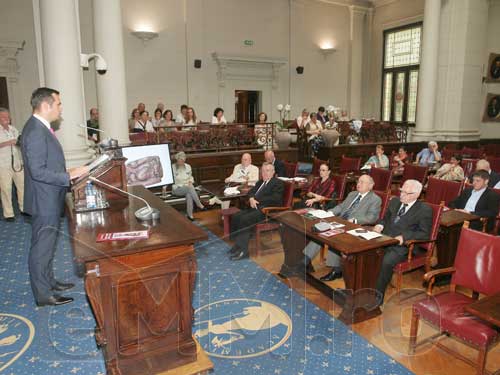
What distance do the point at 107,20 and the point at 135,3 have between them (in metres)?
5.46

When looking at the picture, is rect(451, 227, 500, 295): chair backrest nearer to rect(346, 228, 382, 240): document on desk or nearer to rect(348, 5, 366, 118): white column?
rect(346, 228, 382, 240): document on desk

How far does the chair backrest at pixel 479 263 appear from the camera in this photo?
3209mm

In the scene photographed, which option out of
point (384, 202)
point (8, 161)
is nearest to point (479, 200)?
point (384, 202)

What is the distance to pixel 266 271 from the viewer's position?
496cm

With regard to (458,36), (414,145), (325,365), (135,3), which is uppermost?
(135,3)

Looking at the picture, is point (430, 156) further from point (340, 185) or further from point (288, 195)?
point (288, 195)

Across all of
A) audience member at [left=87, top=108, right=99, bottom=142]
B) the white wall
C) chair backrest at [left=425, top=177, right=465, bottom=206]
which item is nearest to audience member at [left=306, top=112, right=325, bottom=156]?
chair backrest at [left=425, top=177, right=465, bottom=206]

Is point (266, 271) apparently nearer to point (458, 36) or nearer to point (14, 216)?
point (14, 216)

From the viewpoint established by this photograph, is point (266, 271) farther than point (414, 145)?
No

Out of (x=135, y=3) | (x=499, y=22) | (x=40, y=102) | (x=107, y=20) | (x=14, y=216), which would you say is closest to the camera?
(x=40, y=102)

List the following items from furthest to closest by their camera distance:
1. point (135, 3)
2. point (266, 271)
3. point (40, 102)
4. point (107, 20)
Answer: point (135, 3)
point (107, 20)
point (266, 271)
point (40, 102)

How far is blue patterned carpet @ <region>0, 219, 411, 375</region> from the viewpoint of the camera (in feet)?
10.3

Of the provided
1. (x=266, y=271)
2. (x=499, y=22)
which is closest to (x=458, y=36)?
(x=499, y=22)

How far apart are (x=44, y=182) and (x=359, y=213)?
3454mm
